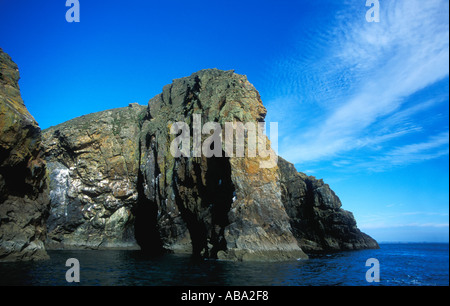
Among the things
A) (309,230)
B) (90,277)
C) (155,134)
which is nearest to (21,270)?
(90,277)

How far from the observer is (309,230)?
208ft

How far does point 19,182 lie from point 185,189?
79.8ft

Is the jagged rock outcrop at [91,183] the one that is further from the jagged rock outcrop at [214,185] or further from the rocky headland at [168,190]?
the jagged rock outcrop at [214,185]

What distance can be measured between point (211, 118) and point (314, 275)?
2982cm

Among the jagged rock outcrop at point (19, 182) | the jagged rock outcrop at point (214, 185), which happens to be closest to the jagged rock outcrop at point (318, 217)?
the jagged rock outcrop at point (214, 185)

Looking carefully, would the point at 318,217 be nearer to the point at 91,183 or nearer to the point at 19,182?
the point at 91,183

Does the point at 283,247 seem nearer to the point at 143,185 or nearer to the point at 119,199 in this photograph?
the point at 143,185

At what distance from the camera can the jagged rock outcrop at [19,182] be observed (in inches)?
1025

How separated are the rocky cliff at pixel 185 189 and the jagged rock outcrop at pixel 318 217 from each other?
0.79 feet

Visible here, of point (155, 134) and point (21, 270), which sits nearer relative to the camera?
point (21, 270)

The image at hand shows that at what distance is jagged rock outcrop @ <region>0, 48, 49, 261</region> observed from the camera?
26047 mm

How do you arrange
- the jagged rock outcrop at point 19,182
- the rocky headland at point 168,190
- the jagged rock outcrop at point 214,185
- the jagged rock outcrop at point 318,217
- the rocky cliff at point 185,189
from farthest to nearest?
1. the jagged rock outcrop at point 318,217
2. the rocky cliff at point 185,189
3. the jagged rock outcrop at point 214,185
4. the rocky headland at point 168,190
5. the jagged rock outcrop at point 19,182

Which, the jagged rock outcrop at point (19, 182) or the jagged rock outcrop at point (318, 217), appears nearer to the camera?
the jagged rock outcrop at point (19, 182)
